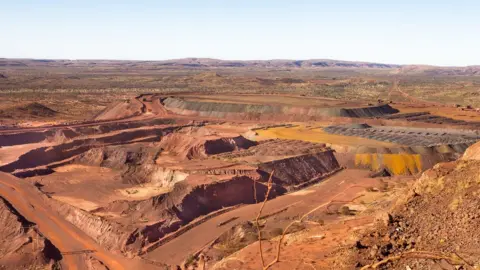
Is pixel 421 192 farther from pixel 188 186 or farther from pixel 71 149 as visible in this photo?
pixel 71 149

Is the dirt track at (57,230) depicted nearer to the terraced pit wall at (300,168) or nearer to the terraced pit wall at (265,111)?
the terraced pit wall at (300,168)

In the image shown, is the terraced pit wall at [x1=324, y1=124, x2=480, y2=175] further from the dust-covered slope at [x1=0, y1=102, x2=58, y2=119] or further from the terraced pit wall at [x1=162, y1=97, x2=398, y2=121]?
the dust-covered slope at [x1=0, y1=102, x2=58, y2=119]

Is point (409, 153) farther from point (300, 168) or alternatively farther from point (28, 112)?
point (28, 112)

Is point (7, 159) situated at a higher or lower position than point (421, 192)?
lower

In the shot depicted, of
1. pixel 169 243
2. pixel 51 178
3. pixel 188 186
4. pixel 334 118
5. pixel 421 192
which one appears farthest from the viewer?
pixel 334 118

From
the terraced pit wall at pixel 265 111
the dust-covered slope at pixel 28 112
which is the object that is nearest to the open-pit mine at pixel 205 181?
the terraced pit wall at pixel 265 111

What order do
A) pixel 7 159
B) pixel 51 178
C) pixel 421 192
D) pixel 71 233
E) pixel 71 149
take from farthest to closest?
1. pixel 71 149
2. pixel 7 159
3. pixel 51 178
4. pixel 71 233
5. pixel 421 192

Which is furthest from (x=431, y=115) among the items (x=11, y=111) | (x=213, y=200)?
(x=11, y=111)

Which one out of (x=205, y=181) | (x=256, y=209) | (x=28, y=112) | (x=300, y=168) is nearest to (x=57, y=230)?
(x=205, y=181)

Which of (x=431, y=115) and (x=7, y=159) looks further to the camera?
(x=431, y=115)
